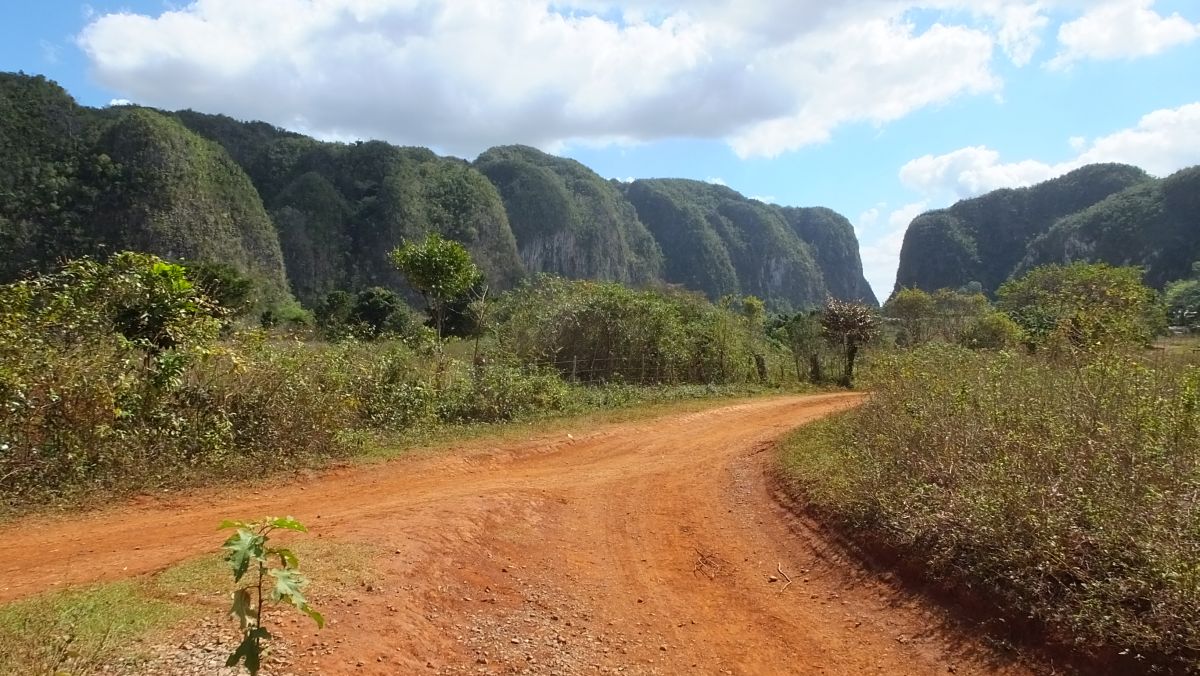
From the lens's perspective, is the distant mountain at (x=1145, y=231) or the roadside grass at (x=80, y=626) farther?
the distant mountain at (x=1145, y=231)

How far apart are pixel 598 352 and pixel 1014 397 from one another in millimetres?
14334

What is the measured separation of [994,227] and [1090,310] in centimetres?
11799

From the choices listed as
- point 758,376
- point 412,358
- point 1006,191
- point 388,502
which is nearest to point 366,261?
point 758,376

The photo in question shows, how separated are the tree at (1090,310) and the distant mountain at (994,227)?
71901 mm

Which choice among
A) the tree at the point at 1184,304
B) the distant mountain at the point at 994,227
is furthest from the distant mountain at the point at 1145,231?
the tree at the point at 1184,304

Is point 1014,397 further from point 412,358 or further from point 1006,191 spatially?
point 1006,191

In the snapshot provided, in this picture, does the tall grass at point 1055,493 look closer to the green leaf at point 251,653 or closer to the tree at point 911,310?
the green leaf at point 251,653

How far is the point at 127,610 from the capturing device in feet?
14.5

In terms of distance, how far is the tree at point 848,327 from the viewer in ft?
86.8

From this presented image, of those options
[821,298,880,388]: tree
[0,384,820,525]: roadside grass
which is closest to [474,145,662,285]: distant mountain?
[821,298,880,388]: tree

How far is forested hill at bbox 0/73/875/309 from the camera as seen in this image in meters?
54.8

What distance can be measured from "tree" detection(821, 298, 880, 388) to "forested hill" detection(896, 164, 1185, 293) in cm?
4200

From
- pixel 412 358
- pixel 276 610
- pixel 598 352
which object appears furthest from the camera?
pixel 598 352

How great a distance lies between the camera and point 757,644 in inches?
198
